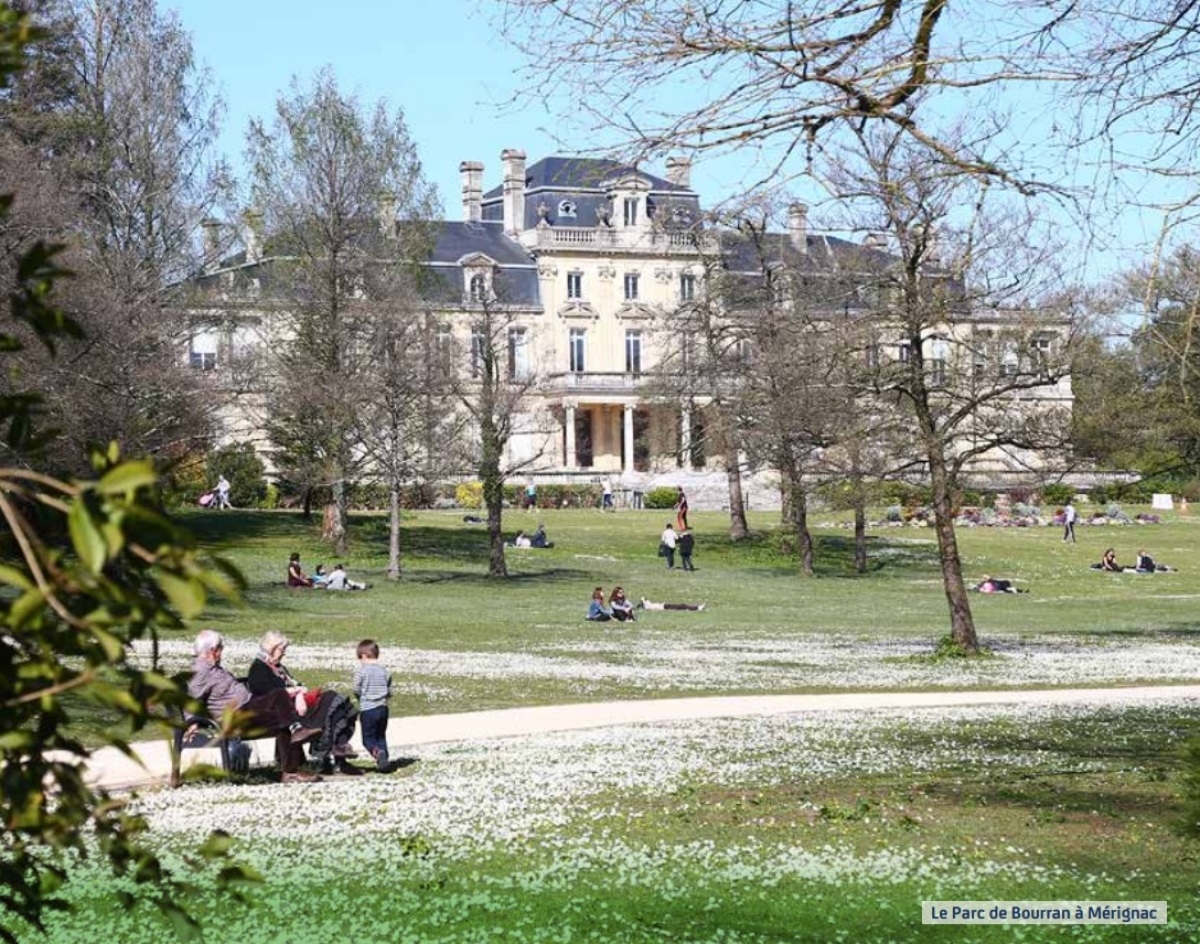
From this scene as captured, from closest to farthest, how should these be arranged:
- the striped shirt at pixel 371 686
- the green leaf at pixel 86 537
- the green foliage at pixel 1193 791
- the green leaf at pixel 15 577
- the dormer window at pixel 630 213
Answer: the green leaf at pixel 86 537 < the green leaf at pixel 15 577 < the green foliage at pixel 1193 791 < the striped shirt at pixel 371 686 < the dormer window at pixel 630 213

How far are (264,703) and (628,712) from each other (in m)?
6.23

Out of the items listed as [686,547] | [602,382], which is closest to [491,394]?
→ [686,547]

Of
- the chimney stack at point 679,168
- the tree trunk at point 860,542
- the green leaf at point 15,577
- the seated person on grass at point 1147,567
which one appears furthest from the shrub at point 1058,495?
the green leaf at point 15,577

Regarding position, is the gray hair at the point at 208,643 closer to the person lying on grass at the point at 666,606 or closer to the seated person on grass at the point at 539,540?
the person lying on grass at the point at 666,606

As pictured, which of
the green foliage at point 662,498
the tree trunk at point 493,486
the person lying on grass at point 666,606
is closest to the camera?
the person lying on grass at point 666,606

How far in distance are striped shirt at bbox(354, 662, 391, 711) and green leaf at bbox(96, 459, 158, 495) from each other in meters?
12.7

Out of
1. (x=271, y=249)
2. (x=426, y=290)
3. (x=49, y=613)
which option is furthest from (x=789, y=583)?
(x=49, y=613)

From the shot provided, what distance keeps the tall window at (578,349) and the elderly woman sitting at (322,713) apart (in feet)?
251

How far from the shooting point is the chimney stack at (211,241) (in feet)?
144

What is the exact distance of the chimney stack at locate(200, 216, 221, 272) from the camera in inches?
1726

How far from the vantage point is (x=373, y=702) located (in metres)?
15.1

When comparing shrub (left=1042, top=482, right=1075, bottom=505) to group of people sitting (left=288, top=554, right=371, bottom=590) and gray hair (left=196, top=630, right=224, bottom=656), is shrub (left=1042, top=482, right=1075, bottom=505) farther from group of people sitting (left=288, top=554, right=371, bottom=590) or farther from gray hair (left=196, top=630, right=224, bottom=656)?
gray hair (left=196, top=630, right=224, bottom=656)

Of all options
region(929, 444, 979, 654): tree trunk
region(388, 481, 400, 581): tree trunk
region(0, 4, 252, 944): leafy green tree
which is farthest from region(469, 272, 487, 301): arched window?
region(0, 4, 252, 944): leafy green tree

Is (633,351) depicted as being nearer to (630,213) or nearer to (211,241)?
(630,213)
